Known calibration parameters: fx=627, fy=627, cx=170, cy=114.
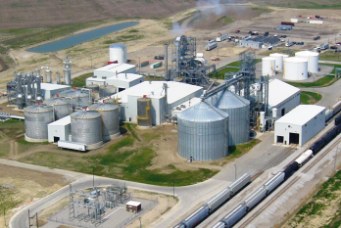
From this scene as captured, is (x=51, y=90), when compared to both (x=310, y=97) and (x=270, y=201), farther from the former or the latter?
(x=270, y=201)

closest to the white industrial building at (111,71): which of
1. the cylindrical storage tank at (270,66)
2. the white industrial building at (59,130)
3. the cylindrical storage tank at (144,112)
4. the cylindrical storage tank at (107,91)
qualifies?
the cylindrical storage tank at (107,91)

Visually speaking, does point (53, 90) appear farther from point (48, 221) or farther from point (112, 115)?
point (48, 221)

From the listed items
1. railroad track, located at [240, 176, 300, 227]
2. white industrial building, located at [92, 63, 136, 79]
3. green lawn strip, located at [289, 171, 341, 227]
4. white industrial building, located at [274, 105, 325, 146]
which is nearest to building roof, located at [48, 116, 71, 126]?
white industrial building, located at [92, 63, 136, 79]

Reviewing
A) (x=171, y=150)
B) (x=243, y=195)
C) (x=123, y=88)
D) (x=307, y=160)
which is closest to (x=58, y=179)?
(x=171, y=150)

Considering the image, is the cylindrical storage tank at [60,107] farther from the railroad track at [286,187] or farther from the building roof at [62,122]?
the railroad track at [286,187]

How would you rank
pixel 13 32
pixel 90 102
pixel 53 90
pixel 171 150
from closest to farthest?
pixel 171 150, pixel 90 102, pixel 53 90, pixel 13 32

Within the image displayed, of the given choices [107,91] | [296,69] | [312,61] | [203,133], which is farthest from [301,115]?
[312,61]
